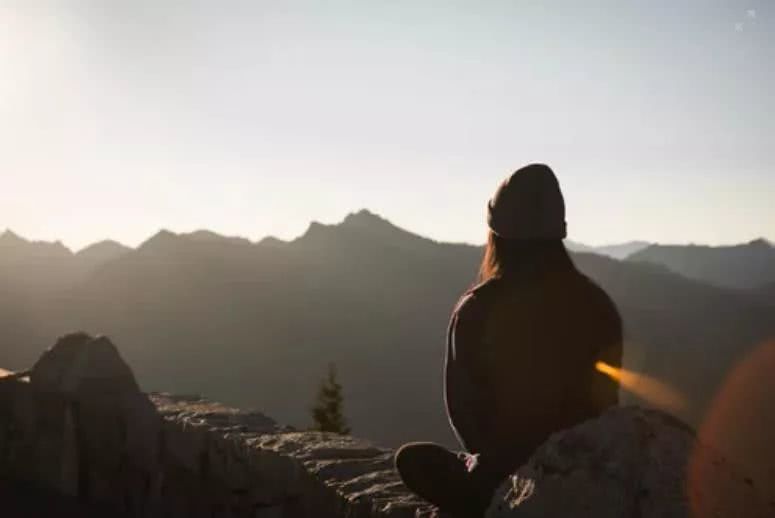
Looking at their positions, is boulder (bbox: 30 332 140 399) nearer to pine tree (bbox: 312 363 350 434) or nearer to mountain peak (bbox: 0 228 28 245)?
pine tree (bbox: 312 363 350 434)

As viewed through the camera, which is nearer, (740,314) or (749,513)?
(749,513)

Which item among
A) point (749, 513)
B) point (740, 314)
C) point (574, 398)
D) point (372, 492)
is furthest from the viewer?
point (740, 314)

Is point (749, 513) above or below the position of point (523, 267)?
below

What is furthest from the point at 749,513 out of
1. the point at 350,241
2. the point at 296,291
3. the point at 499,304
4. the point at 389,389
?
the point at 350,241

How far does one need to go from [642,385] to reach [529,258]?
0.72 meters

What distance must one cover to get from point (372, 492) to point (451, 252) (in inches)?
5005

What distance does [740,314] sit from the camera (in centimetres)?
10181

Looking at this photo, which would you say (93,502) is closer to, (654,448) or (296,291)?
(654,448)

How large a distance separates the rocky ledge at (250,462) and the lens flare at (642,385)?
1.31 feet

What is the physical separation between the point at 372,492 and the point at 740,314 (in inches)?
4278

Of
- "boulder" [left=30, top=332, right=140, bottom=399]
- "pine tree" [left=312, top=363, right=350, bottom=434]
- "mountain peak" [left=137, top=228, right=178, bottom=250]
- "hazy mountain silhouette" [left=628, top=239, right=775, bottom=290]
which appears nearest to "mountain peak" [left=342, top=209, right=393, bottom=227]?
"mountain peak" [left=137, top=228, right=178, bottom=250]

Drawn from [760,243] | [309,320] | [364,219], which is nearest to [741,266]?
[760,243]

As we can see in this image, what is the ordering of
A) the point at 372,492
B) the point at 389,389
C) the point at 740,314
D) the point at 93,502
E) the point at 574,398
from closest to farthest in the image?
1. the point at 574,398
2. the point at 372,492
3. the point at 93,502
4. the point at 389,389
5. the point at 740,314

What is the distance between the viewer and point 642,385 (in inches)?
A: 123
